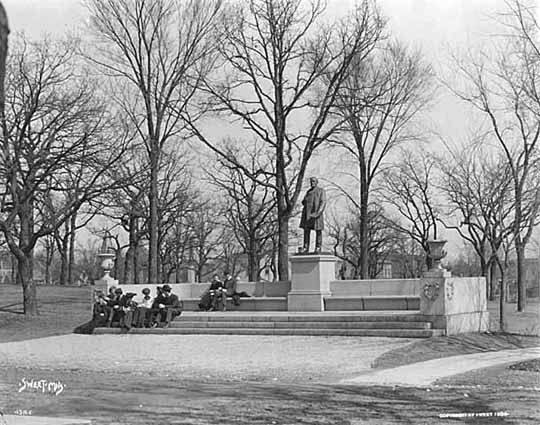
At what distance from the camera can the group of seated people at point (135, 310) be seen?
2291 cm

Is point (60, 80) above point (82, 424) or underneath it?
above

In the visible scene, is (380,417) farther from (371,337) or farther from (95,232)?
(95,232)

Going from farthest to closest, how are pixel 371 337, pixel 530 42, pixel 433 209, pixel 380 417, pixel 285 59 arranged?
pixel 433 209
pixel 285 59
pixel 371 337
pixel 530 42
pixel 380 417

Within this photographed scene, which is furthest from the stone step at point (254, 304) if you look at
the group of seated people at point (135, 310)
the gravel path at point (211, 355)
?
the gravel path at point (211, 355)

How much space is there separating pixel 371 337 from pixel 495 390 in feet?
26.4

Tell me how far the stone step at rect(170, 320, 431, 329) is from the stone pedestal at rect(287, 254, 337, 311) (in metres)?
4.17

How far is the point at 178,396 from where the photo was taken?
36.3 feet

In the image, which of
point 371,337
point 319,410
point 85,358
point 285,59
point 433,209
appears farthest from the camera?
point 433,209

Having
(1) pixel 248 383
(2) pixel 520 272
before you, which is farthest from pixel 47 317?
(2) pixel 520 272

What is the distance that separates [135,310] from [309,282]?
616 centimetres

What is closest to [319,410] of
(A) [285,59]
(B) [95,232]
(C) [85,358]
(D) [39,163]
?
(C) [85,358]

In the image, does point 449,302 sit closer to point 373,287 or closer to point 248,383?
point 373,287

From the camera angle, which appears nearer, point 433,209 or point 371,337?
point 371,337

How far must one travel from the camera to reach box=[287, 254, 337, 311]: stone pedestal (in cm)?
2616
